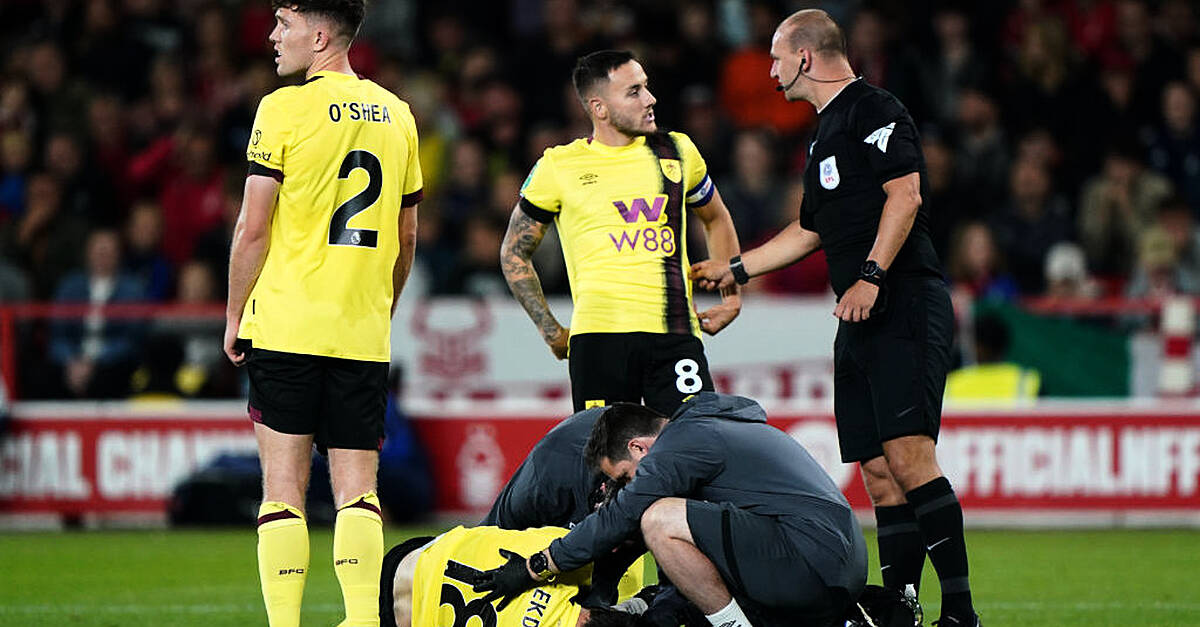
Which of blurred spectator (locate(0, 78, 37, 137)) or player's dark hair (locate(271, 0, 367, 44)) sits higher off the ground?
blurred spectator (locate(0, 78, 37, 137))

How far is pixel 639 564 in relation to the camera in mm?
7398

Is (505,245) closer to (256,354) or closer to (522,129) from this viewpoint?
(256,354)

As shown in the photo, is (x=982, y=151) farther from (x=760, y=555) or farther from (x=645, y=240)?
(x=760, y=555)

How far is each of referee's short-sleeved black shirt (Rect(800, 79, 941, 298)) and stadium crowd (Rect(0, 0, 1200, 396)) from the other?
5.64 metres

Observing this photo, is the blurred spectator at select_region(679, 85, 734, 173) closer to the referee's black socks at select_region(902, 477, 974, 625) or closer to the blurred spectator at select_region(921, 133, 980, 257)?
the blurred spectator at select_region(921, 133, 980, 257)

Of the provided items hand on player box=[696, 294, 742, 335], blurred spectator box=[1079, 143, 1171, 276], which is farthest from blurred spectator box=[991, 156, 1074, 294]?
hand on player box=[696, 294, 742, 335]

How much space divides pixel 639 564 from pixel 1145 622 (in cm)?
217

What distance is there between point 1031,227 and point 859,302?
716 centimetres

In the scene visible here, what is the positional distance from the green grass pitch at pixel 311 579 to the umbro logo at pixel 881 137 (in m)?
2.11

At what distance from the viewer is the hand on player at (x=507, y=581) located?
641 centimetres

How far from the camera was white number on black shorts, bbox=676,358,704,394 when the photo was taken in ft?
25.8

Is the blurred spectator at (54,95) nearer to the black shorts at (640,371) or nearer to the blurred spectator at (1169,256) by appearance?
the blurred spectator at (1169,256)

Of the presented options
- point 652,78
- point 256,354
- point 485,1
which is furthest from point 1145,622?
point 485,1

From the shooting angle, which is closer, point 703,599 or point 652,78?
point 703,599
